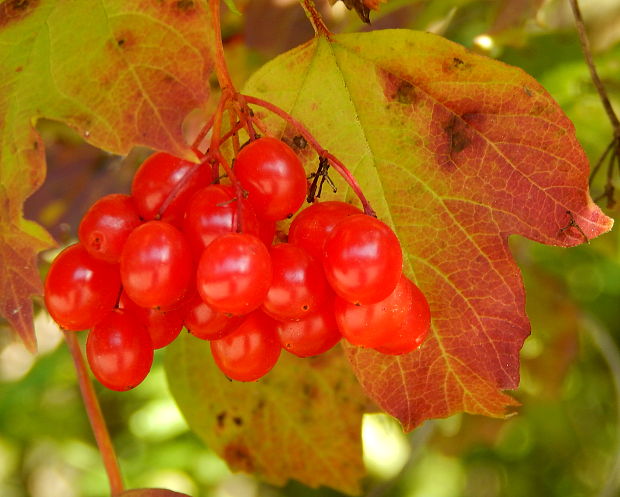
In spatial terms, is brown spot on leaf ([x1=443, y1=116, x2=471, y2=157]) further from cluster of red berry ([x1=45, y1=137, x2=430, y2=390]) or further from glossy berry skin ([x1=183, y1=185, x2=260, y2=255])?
glossy berry skin ([x1=183, y1=185, x2=260, y2=255])

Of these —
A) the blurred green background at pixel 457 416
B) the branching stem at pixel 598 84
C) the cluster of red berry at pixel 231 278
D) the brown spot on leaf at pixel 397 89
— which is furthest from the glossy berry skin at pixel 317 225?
the blurred green background at pixel 457 416

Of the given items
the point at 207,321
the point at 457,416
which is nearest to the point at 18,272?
the point at 207,321

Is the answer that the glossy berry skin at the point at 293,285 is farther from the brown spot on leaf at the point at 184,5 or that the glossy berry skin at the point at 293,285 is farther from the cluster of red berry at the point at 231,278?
the brown spot on leaf at the point at 184,5

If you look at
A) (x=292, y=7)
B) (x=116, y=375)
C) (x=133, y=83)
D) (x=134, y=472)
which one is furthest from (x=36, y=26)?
(x=134, y=472)

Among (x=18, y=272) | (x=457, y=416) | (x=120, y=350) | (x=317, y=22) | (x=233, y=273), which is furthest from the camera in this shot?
(x=457, y=416)

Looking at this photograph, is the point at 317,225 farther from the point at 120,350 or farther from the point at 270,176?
the point at 120,350

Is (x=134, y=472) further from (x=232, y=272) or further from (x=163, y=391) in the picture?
(x=232, y=272)
